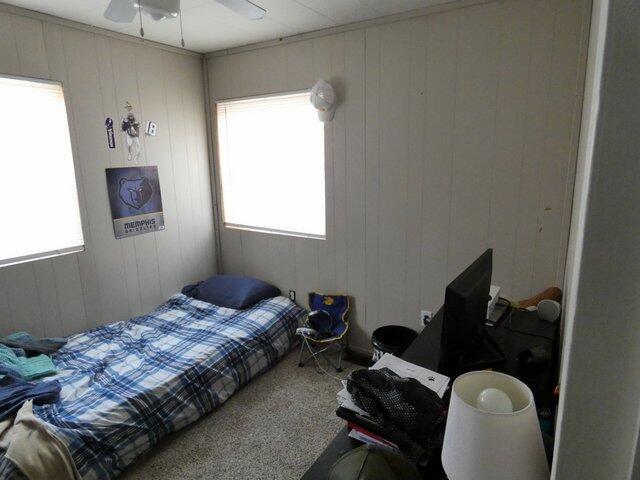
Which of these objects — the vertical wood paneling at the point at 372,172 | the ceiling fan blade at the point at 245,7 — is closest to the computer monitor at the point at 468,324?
the vertical wood paneling at the point at 372,172

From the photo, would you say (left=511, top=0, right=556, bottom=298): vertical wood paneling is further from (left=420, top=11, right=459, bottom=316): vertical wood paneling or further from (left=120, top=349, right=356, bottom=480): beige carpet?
(left=120, top=349, right=356, bottom=480): beige carpet

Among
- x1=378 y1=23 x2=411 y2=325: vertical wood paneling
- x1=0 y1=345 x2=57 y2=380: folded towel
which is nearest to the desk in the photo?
x1=378 y1=23 x2=411 y2=325: vertical wood paneling

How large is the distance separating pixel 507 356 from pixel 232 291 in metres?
2.36

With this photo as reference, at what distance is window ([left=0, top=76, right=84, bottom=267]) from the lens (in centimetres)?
242

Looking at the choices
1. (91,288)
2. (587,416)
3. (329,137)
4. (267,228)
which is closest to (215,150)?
(267,228)

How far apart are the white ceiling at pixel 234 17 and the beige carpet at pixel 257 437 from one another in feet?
8.29

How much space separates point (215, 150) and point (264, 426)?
245 centimetres

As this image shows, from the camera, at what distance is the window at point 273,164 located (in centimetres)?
313

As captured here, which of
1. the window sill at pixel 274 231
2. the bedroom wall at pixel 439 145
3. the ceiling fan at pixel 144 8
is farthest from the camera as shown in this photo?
the window sill at pixel 274 231

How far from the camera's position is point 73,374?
7.57 ft

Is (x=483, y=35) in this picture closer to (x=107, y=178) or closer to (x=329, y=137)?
(x=329, y=137)

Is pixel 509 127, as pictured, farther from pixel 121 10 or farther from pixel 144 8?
pixel 121 10

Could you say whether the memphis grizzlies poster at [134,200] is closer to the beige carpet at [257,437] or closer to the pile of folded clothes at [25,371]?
the pile of folded clothes at [25,371]

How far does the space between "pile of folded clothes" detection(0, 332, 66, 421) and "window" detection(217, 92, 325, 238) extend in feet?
5.88
